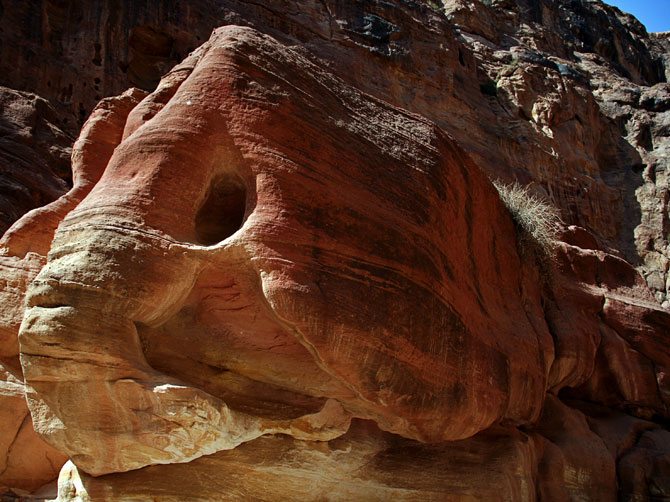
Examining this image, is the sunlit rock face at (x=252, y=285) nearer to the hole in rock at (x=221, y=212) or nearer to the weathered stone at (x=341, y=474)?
the hole in rock at (x=221, y=212)

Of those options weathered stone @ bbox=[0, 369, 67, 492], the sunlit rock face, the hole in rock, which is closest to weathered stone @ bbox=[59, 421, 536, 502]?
the sunlit rock face

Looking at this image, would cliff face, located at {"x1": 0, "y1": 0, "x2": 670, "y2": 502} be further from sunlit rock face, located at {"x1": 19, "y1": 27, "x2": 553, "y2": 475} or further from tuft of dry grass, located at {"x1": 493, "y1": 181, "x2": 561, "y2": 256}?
tuft of dry grass, located at {"x1": 493, "y1": 181, "x2": 561, "y2": 256}

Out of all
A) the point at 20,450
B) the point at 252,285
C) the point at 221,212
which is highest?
the point at 221,212

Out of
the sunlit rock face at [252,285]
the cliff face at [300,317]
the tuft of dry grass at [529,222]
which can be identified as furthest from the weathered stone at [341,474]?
the tuft of dry grass at [529,222]

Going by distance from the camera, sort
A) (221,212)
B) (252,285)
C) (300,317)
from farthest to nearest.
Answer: (221,212)
(252,285)
(300,317)

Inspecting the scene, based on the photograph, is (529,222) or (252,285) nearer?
(252,285)

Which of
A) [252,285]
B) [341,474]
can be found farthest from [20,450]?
[341,474]

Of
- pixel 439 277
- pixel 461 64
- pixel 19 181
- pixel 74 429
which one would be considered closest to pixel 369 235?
pixel 439 277

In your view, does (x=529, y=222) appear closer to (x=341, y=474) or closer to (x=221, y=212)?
(x=341, y=474)

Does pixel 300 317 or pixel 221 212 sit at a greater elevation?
pixel 221 212

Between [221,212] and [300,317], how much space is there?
1.40 meters

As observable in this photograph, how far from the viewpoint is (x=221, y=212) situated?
523 cm

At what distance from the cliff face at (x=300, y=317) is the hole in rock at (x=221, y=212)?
0.07 feet

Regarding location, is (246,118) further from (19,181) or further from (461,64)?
(461,64)
